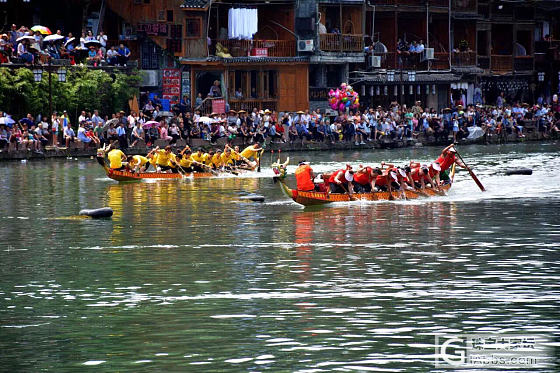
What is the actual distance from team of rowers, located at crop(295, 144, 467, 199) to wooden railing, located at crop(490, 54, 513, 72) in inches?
1734

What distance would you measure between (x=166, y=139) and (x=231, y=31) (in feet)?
43.6

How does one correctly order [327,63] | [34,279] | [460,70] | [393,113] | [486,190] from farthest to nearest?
[460,70] < [327,63] < [393,113] < [486,190] < [34,279]

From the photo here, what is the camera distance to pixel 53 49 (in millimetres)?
57156

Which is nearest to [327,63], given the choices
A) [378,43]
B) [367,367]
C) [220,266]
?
[378,43]

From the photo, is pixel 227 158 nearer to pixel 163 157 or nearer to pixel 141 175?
pixel 163 157

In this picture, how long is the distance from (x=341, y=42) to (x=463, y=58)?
12.1 meters

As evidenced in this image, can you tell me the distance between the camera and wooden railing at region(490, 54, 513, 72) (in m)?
84.4

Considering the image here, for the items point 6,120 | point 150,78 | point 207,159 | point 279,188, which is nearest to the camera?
point 279,188

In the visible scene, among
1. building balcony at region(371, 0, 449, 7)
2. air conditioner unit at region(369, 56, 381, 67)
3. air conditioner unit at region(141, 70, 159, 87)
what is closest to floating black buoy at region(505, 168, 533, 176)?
air conditioner unit at region(141, 70, 159, 87)

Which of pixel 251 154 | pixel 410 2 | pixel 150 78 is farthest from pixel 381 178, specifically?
pixel 410 2

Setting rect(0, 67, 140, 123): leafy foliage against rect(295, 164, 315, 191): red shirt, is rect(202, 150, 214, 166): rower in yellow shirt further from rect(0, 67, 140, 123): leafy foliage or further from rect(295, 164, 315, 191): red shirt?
rect(295, 164, 315, 191): red shirt

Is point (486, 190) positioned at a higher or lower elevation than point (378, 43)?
lower

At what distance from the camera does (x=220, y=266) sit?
26.4m

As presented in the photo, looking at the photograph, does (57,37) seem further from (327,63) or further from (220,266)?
(220,266)
